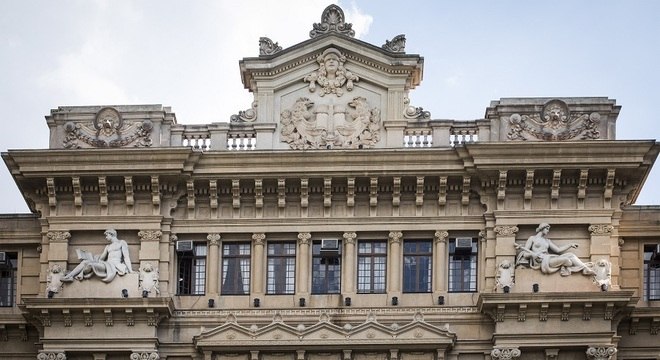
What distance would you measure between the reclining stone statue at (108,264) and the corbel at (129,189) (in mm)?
899

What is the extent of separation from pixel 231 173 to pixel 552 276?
873 cm

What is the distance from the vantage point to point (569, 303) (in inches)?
2018

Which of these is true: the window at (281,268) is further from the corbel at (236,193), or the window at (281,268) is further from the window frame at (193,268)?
the window frame at (193,268)

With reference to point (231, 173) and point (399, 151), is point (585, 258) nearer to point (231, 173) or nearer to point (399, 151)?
point (399, 151)

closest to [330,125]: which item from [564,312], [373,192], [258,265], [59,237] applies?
[373,192]

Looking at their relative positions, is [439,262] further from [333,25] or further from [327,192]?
[333,25]

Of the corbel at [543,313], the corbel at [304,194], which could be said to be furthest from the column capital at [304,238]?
the corbel at [543,313]

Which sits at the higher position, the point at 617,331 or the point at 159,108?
the point at 159,108

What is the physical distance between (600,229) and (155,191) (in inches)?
456

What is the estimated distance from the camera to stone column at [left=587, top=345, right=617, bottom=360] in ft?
168

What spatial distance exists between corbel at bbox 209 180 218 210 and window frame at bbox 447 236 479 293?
6220mm

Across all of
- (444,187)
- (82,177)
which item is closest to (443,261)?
(444,187)

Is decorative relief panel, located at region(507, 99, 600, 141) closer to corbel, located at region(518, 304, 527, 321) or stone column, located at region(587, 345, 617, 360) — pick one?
corbel, located at region(518, 304, 527, 321)

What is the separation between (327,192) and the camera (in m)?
53.2
